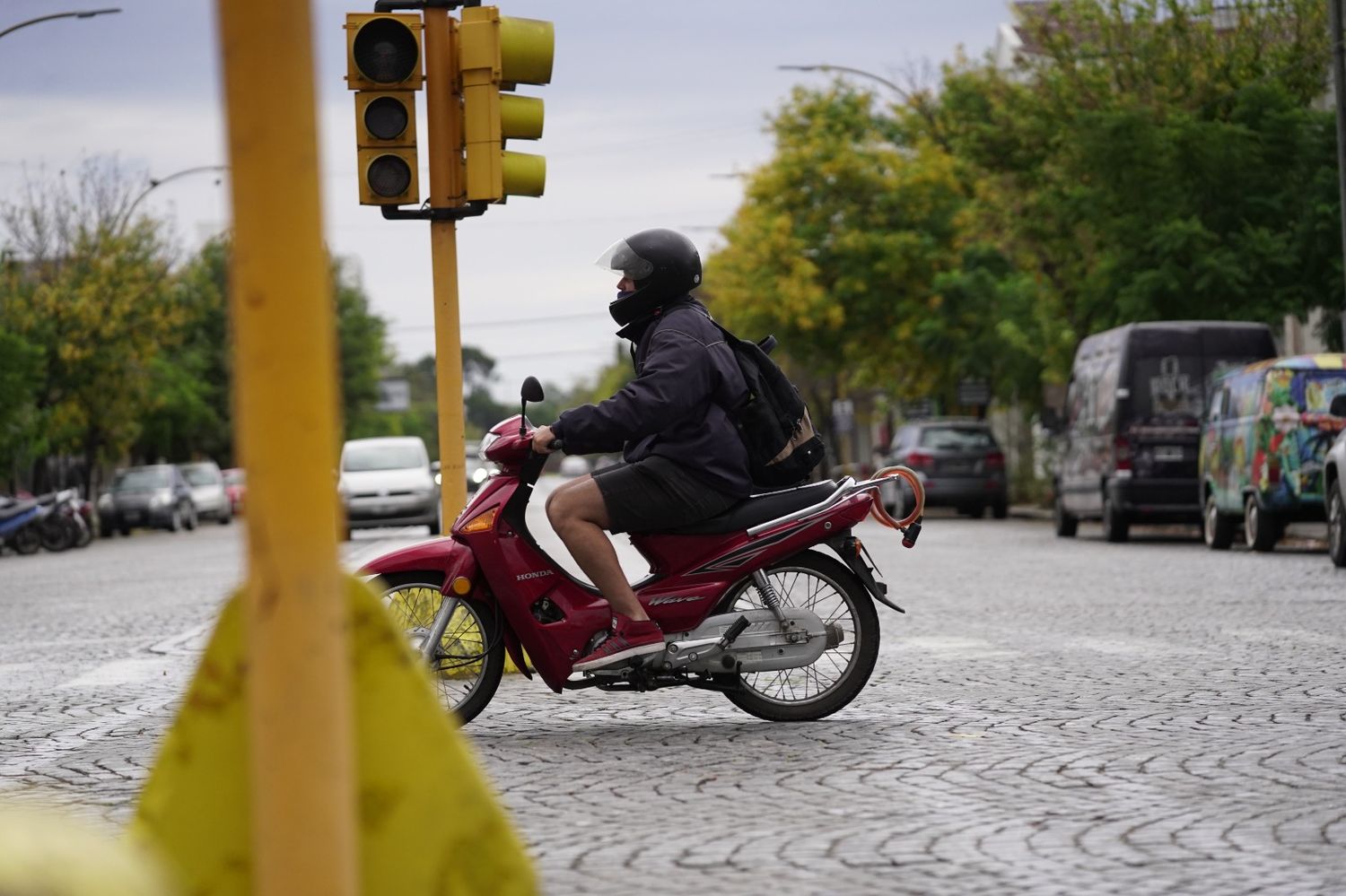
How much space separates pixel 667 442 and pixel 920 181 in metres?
42.2

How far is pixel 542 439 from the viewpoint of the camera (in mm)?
7797

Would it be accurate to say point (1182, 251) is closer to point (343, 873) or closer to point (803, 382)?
point (343, 873)

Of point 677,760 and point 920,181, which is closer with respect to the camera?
point 677,760

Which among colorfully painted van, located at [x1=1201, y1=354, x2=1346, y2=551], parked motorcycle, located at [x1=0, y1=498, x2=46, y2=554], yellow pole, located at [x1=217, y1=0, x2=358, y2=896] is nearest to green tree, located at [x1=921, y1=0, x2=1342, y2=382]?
colorfully painted van, located at [x1=1201, y1=354, x2=1346, y2=551]

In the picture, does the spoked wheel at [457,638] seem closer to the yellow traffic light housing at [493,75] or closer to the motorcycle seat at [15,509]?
the yellow traffic light housing at [493,75]

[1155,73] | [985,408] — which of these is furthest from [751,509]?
[985,408]

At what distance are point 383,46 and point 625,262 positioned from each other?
241cm

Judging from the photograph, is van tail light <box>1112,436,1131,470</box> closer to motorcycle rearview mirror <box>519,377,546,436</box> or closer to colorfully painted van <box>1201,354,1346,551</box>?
colorfully painted van <box>1201,354,1346,551</box>

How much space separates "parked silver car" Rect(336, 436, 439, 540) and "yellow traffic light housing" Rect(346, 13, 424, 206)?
22.9 meters

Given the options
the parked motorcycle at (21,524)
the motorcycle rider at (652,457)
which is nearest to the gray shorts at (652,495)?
the motorcycle rider at (652,457)

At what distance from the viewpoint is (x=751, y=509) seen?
7.95 metres

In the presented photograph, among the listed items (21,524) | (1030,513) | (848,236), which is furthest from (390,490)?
(848,236)

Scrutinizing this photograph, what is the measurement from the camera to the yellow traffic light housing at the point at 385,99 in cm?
988

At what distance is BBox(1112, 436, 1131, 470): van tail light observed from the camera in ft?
78.0
